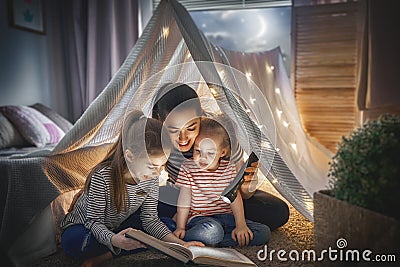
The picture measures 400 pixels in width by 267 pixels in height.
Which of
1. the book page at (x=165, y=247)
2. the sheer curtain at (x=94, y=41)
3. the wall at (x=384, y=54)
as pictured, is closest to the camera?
the book page at (x=165, y=247)

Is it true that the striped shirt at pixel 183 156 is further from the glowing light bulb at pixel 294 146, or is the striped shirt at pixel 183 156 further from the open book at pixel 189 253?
the glowing light bulb at pixel 294 146

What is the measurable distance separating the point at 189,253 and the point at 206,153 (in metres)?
0.36

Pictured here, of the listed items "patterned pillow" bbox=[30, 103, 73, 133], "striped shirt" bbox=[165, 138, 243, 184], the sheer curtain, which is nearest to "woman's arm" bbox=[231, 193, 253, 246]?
"striped shirt" bbox=[165, 138, 243, 184]

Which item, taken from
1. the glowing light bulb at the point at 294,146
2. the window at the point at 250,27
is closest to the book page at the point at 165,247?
the glowing light bulb at the point at 294,146

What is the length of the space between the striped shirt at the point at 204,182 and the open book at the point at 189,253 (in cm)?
20

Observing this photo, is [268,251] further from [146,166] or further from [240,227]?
[146,166]

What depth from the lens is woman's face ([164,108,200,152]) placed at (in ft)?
4.29

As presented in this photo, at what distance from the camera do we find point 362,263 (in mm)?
806

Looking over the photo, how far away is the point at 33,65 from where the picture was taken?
7.27ft

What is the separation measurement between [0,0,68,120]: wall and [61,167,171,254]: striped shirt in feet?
3.64

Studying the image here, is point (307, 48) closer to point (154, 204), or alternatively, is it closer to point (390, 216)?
point (154, 204)

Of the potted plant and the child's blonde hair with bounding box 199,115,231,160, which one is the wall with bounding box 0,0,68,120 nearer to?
the child's blonde hair with bounding box 199,115,231,160

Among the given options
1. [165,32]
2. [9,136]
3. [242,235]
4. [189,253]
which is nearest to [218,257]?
[189,253]

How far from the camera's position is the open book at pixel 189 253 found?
3.51 ft
